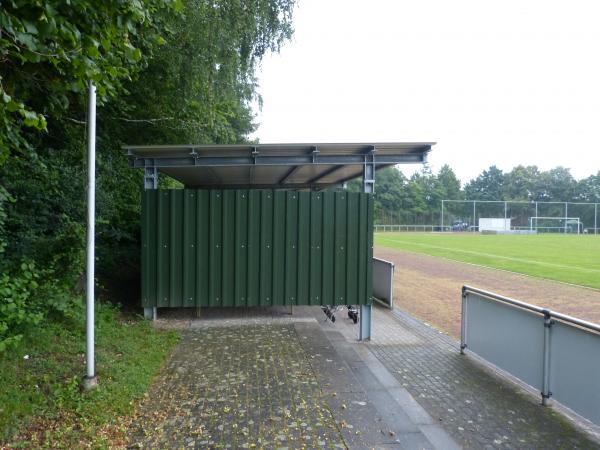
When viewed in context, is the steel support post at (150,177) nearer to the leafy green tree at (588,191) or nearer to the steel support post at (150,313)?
the steel support post at (150,313)

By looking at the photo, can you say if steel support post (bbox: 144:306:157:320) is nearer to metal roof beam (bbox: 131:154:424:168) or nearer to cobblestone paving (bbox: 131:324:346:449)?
cobblestone paving (bbox: 131:324:346:449)

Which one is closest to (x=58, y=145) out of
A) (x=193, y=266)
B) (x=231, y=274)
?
(x=193, y=266)

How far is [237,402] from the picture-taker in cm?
434

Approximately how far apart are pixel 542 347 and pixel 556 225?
95609mm

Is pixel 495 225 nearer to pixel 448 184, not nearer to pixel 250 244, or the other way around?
pixel 448 184

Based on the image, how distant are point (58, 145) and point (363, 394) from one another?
717cm

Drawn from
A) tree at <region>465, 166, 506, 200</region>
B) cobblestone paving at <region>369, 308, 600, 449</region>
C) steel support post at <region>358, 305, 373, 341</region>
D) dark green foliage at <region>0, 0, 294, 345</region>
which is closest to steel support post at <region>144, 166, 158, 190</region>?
dark green foliage at <region>0, 0, 294, 345</region>

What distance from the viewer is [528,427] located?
4109 mm

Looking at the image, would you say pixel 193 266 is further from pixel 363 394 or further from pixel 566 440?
pixel 566 440

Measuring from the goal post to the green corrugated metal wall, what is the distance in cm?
8999

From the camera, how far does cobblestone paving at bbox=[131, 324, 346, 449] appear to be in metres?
3.67

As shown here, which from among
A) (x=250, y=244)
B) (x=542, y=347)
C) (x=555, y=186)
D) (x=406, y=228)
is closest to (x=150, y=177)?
(x=250, y=244)

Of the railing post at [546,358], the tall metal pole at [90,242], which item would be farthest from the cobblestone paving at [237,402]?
the railing post at [546,358]

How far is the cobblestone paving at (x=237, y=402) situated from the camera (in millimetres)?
3670
